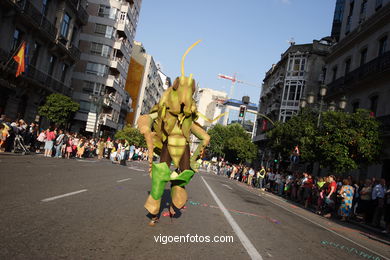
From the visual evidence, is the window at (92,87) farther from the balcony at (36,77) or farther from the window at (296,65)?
the window at (296,65)

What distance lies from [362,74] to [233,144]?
39.9 meters

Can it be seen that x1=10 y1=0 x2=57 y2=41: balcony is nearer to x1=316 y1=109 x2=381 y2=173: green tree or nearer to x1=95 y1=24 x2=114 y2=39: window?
x1=95 y1=24 x2=114 y2=39: window

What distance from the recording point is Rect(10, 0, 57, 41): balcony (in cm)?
2305

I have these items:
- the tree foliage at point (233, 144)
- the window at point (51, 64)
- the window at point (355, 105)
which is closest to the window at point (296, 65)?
the tree foliage at point (233, 144)

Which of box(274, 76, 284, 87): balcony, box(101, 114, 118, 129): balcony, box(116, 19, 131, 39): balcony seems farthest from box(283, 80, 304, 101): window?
box(101, 114, 118, 129): balcony

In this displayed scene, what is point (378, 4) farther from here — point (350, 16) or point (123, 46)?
point (123, 46)

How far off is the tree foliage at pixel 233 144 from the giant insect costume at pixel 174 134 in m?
52.2

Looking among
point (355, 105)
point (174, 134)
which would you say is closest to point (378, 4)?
point (355, 105)

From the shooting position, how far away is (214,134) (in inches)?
3327

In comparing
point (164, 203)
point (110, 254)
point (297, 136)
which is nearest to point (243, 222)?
point (164, 203)

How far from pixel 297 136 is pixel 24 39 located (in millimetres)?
20155

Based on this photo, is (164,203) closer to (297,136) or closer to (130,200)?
(130,200)

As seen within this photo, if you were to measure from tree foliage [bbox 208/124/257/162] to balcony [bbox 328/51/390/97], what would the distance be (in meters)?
29.3

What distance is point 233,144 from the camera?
64.0m
